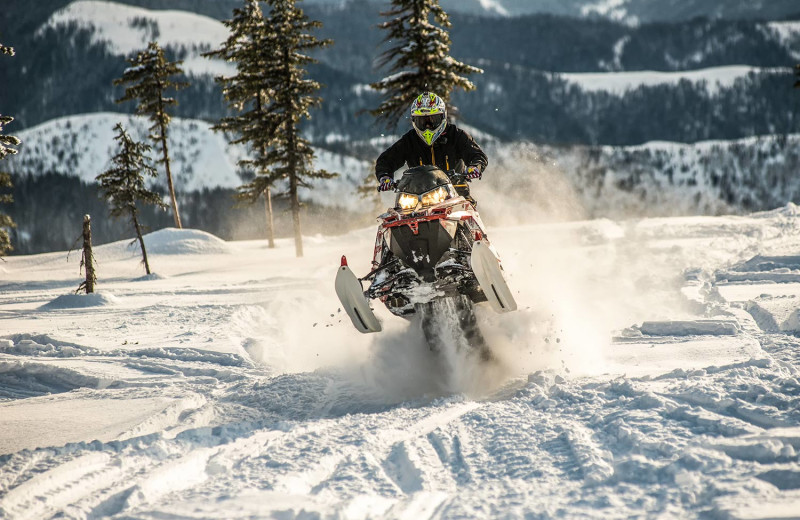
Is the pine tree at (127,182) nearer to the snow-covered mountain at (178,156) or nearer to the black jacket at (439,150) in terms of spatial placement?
the black jacket at (439,150)

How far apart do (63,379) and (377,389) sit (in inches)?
138

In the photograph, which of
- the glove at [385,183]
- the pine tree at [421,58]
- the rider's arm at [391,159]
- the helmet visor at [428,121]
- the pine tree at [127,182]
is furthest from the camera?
the pine tree at [127,182]

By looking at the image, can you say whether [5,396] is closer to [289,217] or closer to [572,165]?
[289,217]

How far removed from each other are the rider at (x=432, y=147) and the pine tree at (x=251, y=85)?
57.2ft

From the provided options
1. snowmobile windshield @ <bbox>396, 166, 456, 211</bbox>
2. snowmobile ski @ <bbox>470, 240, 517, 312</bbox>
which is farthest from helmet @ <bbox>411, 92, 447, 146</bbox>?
snowmobile ski @ <bbox>470, 240, 517, 312</bbox>

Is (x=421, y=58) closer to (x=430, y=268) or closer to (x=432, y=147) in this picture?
(x=432, y=147)

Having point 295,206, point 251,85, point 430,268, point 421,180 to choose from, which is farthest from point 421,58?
point 430,268

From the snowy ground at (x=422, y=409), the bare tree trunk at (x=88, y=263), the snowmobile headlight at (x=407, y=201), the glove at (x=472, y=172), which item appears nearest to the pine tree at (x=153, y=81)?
the bare tree trunk at (x=88, y=263)

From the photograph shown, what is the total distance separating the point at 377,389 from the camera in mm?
6102

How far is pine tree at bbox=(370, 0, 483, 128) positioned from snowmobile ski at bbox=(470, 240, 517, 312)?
15142mm

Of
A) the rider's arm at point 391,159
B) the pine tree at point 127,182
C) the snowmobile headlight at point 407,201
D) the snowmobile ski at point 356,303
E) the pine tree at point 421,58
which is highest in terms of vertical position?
the pine tree at point 421,58

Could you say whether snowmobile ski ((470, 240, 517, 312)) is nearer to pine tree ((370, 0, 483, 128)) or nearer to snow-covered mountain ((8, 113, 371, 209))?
pine tree ((370, 0, 483, 128))

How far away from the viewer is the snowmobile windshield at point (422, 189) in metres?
6.18

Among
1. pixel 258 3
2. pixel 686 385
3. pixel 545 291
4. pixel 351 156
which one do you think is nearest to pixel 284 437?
pixel 686 385
